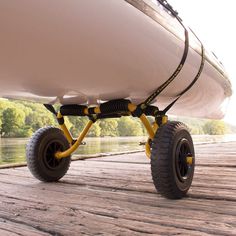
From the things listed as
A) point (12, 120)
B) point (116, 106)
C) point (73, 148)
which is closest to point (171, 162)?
point (116, 106)

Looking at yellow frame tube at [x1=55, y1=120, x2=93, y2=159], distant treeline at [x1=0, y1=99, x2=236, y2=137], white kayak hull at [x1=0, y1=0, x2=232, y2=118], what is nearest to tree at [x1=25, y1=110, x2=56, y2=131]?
distant treeline at [x1=0, y1=99, x2=236, y2=137]

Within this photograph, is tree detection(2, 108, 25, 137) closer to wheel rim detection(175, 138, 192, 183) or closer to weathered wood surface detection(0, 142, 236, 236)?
weathered wood surface detection(0, 142, 236, 236)

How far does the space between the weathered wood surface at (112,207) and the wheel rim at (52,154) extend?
15 centimetres

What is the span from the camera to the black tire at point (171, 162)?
163cm

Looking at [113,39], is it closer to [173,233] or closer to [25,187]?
[173,233]

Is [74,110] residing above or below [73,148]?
above

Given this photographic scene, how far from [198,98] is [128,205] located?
1.55 m

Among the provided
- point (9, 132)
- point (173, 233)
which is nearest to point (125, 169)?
point (173, 233)

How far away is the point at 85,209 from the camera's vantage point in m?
1.53

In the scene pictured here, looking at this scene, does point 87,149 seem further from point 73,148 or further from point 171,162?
point 171,162

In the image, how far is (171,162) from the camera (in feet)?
5.40

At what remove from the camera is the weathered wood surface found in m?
1.23

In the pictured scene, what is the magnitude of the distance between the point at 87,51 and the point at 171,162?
761mm

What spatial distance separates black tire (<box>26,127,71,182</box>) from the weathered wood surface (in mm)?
86
